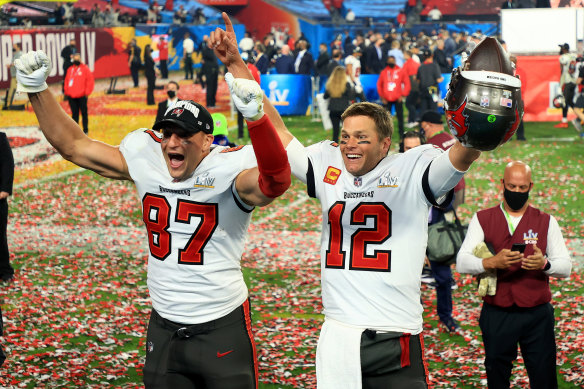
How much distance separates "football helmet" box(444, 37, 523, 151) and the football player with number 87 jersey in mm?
1206

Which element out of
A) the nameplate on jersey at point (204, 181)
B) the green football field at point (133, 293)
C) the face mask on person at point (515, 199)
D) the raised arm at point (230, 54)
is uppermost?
the raised arm at point (230, 54)

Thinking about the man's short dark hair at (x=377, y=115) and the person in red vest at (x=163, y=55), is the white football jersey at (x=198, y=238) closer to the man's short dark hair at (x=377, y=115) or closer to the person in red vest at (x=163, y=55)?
the man's short dark hair at (x=377, y=115)

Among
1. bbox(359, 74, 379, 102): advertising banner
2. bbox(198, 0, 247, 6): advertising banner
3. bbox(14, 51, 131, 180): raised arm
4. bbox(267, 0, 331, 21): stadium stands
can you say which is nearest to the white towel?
bbox(14, 51, 131, 180): raised arm

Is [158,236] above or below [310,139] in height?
above

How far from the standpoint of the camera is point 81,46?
3384cm

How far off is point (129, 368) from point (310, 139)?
1376 centimetres

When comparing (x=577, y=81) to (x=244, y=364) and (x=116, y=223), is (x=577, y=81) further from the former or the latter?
(x=244, y=364)

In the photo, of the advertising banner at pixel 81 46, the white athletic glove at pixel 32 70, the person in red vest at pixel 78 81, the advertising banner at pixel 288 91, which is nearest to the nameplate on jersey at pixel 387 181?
the white athletic glove at pixel 32 70

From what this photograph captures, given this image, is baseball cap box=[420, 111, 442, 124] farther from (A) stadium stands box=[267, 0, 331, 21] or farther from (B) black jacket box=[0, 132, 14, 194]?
(A) stadium stands box=[267, 0, 331, 21]

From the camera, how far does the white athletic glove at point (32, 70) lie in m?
4.76

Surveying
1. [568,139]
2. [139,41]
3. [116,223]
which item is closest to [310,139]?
[568,139]

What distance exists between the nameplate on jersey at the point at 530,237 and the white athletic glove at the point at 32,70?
350 centimetres

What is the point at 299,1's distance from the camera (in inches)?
2117

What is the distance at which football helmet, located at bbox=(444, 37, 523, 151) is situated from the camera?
4105 millimetres
